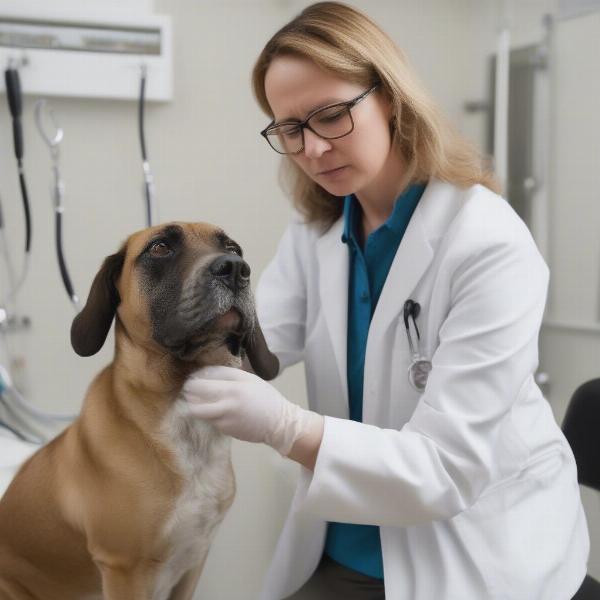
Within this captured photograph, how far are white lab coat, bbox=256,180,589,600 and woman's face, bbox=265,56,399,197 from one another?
0.12 meters

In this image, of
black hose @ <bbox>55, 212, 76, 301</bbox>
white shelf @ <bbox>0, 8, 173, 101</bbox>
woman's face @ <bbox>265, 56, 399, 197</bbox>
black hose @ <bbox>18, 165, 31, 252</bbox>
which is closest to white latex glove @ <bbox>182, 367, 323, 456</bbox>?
woman's face @ <bbox>265, 56, 399, 197</bbox>

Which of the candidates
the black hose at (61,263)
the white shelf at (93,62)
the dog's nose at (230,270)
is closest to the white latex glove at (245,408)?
the dog's nose at (230,270)

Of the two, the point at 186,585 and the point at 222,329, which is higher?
the point at 222,329

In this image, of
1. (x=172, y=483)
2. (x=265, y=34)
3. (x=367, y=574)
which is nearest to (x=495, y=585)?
(x=367, y=574)

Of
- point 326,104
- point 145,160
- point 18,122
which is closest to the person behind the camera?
point 326,104

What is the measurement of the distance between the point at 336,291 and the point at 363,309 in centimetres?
6

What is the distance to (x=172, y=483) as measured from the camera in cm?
100

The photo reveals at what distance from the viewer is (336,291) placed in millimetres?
1254

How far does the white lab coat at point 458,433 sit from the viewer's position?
100cm

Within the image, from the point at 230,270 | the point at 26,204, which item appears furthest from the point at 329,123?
→ the point at 26,204

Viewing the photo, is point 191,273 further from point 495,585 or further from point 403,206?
point 495,585

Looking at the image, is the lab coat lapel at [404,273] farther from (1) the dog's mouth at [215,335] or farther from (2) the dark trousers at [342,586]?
(2) the dark trousers at [342,586]

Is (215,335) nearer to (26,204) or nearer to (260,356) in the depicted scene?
(260,356)

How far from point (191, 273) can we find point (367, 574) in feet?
2.03
